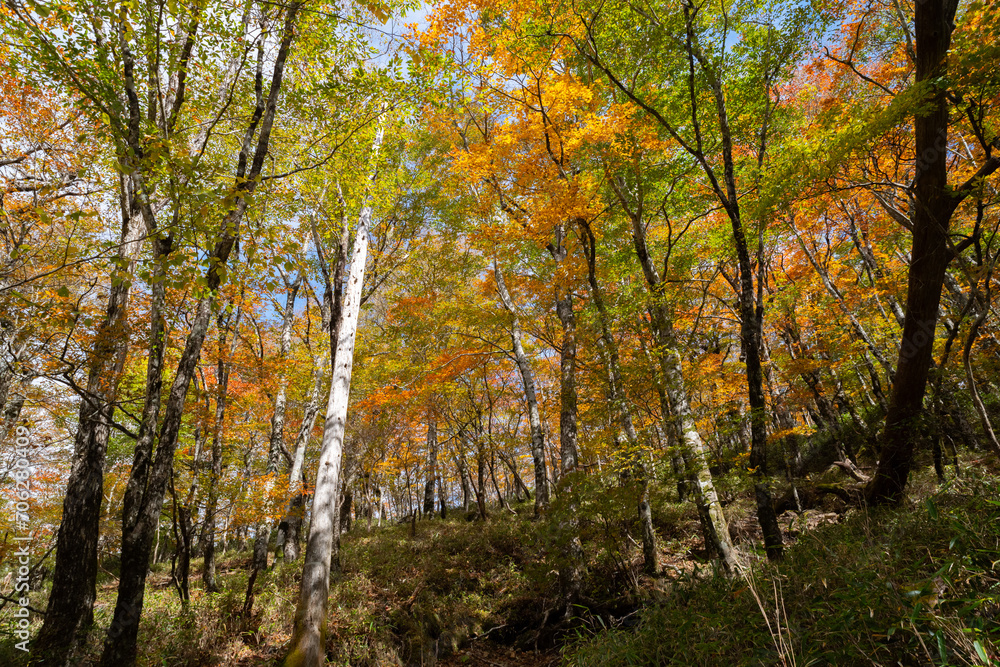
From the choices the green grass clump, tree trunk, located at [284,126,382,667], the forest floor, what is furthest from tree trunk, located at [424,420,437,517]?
the green grass clump

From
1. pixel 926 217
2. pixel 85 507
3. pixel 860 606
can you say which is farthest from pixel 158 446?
pixel 926 217

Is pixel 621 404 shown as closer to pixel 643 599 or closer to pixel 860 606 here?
pixel 643 599

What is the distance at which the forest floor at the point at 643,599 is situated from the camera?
7.09ft

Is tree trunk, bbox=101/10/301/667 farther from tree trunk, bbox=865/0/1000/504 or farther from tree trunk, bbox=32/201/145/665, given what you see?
tree trunk, bbox=865/0/1000/504

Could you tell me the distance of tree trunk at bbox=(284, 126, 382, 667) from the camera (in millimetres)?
4785

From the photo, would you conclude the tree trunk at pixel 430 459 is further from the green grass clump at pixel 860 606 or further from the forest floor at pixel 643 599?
the green grass clump at pixel 860 606

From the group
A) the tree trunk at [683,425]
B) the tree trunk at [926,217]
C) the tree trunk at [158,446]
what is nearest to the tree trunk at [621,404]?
the tree trunk at [683,425]

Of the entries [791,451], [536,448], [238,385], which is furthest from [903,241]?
[238,385]

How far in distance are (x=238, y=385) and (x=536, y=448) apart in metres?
9.44

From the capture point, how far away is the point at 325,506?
18.1 ft

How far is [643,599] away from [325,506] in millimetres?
4306

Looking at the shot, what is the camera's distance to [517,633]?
23.3 ft

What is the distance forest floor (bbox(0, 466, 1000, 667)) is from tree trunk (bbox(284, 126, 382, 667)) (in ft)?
4.58

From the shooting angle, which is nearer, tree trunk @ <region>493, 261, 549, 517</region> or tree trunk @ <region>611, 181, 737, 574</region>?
tree trunk @ <region>611, 181, 737, 574</region>
